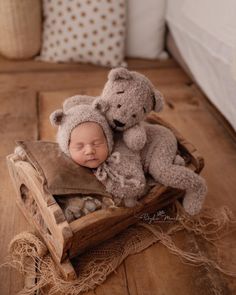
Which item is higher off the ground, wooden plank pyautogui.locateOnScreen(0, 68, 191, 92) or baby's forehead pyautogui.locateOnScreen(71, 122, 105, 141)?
baby's forehead pyautogui.locateOnScreen(71, 122, 105, 141)

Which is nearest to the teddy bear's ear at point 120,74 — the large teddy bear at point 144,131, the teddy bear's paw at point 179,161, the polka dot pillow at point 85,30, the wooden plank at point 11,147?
the large teddy bear at point 144,131

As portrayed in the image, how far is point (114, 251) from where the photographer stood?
88 centimetres

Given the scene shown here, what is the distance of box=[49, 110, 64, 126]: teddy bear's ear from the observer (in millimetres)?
806

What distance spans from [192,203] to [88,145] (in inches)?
12.4

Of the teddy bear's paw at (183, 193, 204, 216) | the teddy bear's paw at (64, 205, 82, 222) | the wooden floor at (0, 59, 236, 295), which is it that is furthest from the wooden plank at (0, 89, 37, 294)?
the teddy bear's paw at (183, 193, 204, 216)

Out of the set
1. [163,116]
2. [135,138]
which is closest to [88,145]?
[135,138]

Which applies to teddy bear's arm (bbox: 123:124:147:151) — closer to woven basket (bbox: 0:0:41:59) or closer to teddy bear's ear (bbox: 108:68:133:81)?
teddy bear's ear (bbox: 108:68:133:81)

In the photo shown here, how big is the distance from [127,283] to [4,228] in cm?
34

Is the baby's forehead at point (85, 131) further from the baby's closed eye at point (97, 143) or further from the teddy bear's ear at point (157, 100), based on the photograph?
the teddy bear's ear at point (157, 100)

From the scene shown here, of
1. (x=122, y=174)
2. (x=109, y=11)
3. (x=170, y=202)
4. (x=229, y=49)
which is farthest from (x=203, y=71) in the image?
(x=122, y=174)

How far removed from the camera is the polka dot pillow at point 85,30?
1.58m

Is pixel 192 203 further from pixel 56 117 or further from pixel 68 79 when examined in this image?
pixel 68 79

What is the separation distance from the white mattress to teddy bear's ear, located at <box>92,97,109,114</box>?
18.9 inches

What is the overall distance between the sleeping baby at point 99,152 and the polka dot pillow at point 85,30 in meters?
0.86
